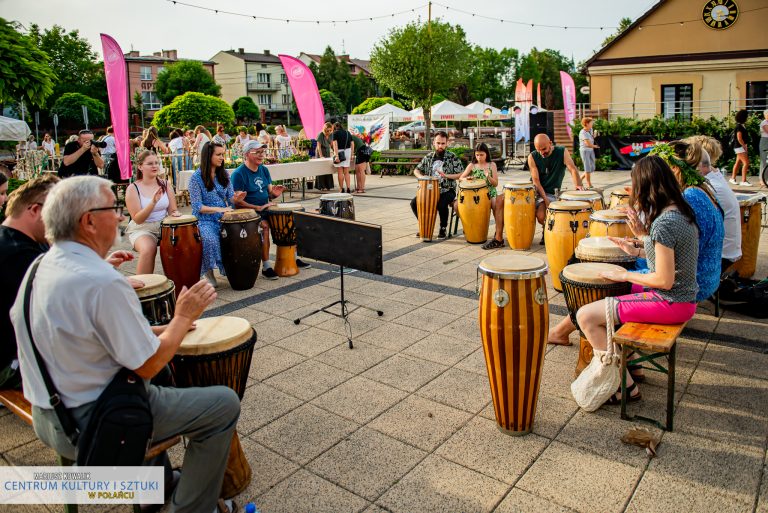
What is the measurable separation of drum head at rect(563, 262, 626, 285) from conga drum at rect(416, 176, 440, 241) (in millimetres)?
4673

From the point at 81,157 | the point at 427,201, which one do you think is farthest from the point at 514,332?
the point at 81,157

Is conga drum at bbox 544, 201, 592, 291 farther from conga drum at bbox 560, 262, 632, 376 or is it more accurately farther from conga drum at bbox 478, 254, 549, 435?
conga drum at bbox 478, 254, 549, 435

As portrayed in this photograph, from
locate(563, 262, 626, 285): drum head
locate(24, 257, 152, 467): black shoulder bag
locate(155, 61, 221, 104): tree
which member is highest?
locate(155, 61, 221, 104): tree

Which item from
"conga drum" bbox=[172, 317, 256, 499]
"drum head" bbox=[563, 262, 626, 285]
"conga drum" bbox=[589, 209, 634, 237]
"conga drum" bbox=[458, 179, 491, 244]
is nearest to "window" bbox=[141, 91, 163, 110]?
"conga drum" bbox=[458, 179, 491, 244]

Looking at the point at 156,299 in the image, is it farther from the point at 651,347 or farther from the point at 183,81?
the point at 183,81

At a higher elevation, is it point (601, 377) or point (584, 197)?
point (584, 197)

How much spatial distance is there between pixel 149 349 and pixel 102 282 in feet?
1.06

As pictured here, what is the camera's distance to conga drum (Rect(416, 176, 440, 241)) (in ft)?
29.3

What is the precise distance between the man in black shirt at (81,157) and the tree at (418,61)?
1830 cm

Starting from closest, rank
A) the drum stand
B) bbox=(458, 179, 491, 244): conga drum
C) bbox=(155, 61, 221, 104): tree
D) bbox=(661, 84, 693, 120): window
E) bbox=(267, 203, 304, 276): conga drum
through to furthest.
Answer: the drum stand, bbox=(267, 203, 304, 276): conga drum, bbox=(458, 179, 491, 244): conga drum, bbox=(661, 84, 693, 120): window, bbox=(155, 61, 221, 104): tree

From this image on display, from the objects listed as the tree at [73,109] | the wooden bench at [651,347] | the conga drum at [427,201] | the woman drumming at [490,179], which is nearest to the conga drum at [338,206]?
the conga drum at [427,201]

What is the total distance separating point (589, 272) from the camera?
427 centimetres

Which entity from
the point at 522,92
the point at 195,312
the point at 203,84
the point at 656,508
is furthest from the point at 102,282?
the point at 203,84

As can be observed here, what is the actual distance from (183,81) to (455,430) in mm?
70273
